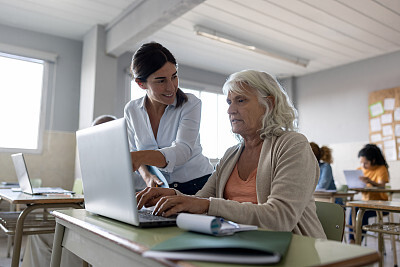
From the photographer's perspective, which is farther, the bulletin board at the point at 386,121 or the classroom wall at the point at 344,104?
the classroom wall at the point at 344,104

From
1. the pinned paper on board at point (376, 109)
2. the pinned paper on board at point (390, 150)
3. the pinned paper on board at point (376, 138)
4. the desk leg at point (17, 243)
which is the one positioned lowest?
the desk leg at point (17, 243)

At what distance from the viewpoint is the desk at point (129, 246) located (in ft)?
1.73

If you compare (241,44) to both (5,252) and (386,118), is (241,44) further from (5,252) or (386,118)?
(5,252)

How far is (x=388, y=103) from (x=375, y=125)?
371 mm

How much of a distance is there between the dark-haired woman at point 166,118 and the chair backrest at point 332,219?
21.7 inches

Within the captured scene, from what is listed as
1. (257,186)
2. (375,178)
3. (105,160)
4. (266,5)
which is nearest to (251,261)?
(105,160)

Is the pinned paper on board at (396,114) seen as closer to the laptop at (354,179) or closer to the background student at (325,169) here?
the laptop at (354,179)

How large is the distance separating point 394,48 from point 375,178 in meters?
2.13

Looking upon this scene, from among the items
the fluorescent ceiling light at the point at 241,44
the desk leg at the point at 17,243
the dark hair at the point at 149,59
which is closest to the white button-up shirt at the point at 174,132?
the dark hair at the point at 149,59

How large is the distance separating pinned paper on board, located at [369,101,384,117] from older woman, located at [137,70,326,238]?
15.1ft

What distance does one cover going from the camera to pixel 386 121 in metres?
5.12

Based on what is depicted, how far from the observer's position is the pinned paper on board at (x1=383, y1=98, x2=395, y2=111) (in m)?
5.06

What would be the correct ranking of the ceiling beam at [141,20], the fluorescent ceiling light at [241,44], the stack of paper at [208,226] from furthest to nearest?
the fluorescent ceiling light at [241,44] < the ceiling beam at [141,20] < the stack of paper at [208,226]

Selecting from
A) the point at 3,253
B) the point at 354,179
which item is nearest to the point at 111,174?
the point at 3,253
